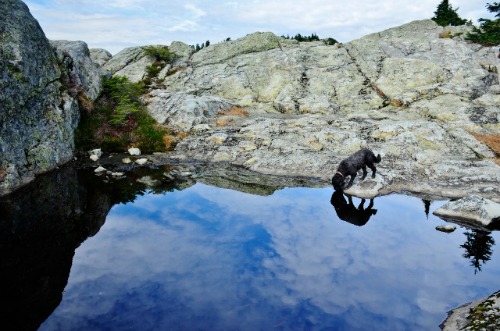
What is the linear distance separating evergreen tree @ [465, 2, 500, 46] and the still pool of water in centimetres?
3616

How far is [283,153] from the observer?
25.5m

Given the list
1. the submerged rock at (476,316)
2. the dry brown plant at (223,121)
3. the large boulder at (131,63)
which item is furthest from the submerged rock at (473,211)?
the large boulder at (131,63)

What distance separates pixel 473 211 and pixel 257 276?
37.8 feet

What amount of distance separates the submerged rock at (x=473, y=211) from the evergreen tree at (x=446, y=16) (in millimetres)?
46775

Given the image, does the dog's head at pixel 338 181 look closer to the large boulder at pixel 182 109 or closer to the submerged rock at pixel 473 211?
the submerged rock at pixel 473 211

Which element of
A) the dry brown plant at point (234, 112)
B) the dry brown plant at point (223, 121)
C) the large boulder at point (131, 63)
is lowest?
the dry brown plant at point (223, 121)

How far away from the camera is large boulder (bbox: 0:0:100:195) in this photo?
19.7m

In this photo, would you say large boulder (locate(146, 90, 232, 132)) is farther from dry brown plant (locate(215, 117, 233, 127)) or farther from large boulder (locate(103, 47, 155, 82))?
large boulder (locate(103, 47, 155, 82))

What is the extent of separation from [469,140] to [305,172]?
42.1 ft

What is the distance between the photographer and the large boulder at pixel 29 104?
19703 millimetres

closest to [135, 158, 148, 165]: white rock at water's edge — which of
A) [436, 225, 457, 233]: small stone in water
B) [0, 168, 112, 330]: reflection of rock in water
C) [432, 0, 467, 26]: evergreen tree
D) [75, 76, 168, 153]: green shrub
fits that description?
[75, 76, 168, 153]: green shrub

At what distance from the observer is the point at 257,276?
40.4ft

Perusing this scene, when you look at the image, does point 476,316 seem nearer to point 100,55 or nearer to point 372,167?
point 372,167

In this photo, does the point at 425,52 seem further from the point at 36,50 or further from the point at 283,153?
the point at 36,50
